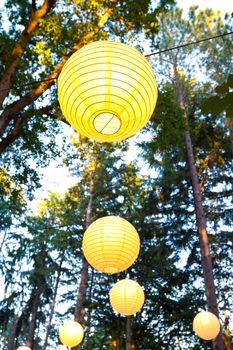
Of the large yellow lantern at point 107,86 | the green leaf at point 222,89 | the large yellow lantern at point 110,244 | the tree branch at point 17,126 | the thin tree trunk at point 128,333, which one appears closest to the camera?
the green leaf at point 222,89

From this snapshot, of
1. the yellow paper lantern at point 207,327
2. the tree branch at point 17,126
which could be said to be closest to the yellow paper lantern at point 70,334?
the yellow paper lantern at point 207,327

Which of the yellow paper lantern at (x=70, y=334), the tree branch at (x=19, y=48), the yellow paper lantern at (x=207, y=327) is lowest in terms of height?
the yellow paper lantern at (x=207, y=327)

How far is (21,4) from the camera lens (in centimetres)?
664

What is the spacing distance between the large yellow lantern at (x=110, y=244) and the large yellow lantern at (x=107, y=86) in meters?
2.06

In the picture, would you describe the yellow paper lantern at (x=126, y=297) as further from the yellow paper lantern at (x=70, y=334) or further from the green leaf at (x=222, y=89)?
the green leaf at (x=222, y=89)

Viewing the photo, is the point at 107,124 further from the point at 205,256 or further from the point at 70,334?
the point at 205,256

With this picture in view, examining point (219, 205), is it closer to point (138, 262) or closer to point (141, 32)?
point (138, 262)

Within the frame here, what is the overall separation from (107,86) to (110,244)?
2428mm

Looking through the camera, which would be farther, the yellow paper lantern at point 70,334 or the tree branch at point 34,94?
the yellow paper lantern at point 70,334

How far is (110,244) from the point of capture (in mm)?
4168

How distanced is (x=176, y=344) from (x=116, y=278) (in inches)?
119

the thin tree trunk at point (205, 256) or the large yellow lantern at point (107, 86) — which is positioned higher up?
the thin tree trunk at point (205, 256)

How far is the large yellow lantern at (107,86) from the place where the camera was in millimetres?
2195

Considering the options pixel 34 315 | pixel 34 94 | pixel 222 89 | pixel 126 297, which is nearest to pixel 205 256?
pixel 126 297
